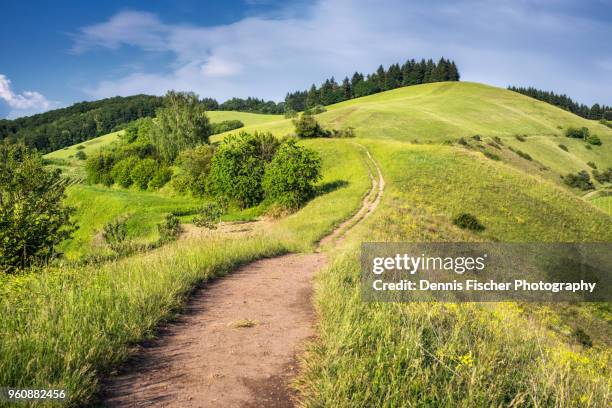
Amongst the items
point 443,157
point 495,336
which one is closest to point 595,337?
point 495,336

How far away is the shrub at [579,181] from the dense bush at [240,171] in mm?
53648

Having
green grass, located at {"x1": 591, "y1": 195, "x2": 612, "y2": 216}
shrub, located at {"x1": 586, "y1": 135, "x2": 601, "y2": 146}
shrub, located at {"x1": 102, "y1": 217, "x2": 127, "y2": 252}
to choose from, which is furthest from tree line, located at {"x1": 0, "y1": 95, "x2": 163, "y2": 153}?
shrub, located at {"x1": 586, "y1": 135, "x2": 601, "y2": 146}

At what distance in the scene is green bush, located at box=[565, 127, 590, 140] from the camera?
303 ft

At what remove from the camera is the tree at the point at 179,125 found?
6744 centimetres

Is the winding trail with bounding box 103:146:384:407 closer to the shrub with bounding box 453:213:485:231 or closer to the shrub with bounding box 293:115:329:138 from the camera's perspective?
the shrub with bounding box 453:213:485:231

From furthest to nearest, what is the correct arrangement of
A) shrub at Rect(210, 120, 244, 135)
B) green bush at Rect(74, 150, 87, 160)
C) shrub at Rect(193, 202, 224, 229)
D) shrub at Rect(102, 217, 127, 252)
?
1. shrub at Rect(210, 120, 244, 135)
2. green bush at Rect(74, 150, 87, 160)
3. shrub at Rect(193, 202, 224, 229)
4. shrub at Rect(102, 217, 127, 252)

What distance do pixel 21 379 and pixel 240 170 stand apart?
39.4 m

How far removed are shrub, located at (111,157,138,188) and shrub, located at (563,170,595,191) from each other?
7507 centimetres

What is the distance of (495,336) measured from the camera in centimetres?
686

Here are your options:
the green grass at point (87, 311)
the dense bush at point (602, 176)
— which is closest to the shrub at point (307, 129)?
the green grass at point (87, 311)

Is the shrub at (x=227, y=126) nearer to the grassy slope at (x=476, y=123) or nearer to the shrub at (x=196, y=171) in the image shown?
the grassy slope at (x=476, y=123)

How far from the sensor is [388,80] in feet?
497

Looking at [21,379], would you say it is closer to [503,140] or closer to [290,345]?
[290,345]

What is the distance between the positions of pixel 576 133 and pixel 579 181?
3373 centimetres
